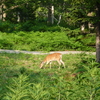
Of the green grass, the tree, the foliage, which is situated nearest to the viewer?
the green grass

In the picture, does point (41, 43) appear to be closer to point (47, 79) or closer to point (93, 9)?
point (93, 9)

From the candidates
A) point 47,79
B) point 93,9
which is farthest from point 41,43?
point 47,79

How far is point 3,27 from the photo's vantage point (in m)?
31.7

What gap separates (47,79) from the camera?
29.5 ft

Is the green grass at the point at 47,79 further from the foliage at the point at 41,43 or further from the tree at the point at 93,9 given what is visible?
the foliage at the point at 41,43

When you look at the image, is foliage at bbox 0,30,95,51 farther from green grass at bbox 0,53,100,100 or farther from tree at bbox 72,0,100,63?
tree at bbox 72,0,100,63

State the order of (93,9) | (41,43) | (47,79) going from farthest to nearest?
(41,43)
(93,9)
(47,79)

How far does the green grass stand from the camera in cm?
450

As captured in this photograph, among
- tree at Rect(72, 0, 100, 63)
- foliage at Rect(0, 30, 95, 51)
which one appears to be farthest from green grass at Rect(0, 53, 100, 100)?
foliage at Rect(0, 30, 95, 51)

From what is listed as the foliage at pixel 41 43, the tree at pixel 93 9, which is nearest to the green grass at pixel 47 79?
the tree at pixel 93 9

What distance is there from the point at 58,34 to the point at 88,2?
580 inches

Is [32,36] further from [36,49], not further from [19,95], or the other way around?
[19,95]

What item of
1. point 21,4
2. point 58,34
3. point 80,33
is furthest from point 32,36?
point 80,33

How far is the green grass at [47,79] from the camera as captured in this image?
450 cm
